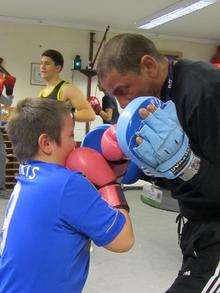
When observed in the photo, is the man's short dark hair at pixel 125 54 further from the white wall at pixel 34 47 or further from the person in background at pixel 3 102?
the white wall at pixel 34 47

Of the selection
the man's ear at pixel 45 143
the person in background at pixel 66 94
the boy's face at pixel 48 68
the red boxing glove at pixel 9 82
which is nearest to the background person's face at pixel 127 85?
the man's ear at pixel 45 143

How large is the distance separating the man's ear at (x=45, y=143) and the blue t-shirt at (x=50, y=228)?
0.14 feet

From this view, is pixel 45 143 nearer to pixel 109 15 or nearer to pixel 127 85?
pixel 127 85

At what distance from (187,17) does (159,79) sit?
19.0 ft

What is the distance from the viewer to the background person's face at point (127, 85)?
144 cm

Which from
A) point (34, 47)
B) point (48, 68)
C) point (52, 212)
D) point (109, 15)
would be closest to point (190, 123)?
point (52, 212)

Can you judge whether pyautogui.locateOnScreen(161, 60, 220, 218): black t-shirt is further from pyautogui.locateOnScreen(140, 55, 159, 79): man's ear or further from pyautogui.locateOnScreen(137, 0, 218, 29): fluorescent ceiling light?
pyautogui.locateOnScreen(137, 0, 218, 29): fluorescent ceiling light

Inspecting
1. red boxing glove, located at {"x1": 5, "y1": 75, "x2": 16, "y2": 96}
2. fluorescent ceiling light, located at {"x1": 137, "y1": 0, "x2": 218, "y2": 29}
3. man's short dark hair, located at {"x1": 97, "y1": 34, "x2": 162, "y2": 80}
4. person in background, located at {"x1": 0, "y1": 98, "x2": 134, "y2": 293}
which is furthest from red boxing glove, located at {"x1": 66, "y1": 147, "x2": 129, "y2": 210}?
fluorescent ceiling light, located at {"x1": 137, "y1": 0, "x2": 218, "y2": 29}

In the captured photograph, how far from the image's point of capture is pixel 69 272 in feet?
4.42

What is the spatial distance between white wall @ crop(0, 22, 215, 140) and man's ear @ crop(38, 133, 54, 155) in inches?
254

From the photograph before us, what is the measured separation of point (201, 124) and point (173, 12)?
542cm

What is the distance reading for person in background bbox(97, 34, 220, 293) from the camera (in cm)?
130

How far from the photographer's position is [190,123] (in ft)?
4.53

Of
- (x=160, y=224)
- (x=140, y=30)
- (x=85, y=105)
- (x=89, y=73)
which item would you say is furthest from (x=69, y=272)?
(x=140, y=30)
